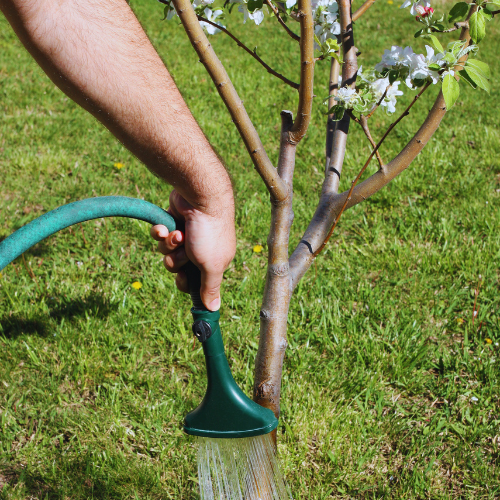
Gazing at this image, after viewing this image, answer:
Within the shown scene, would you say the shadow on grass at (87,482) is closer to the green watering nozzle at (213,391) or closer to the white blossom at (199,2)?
the green watering nozzle at (213,391)

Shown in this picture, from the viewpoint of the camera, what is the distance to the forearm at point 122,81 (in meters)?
1.06

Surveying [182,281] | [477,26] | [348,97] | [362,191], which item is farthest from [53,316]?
[477,26]

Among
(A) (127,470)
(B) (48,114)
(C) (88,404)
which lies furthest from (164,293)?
(B) (48,114)

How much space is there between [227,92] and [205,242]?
0.34m

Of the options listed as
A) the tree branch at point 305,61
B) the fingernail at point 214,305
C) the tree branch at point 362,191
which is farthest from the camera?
the tree branch at point 362,191

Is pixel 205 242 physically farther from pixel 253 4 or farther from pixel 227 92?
pixel 253 4

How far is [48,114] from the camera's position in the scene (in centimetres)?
438

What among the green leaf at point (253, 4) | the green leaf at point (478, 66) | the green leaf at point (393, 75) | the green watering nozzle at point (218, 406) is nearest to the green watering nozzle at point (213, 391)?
the green watering nozzle at point (218, 406)

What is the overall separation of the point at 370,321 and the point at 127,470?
1.29 meters

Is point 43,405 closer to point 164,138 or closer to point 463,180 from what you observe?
point 164,138

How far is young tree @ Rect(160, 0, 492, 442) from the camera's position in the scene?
4.13ft

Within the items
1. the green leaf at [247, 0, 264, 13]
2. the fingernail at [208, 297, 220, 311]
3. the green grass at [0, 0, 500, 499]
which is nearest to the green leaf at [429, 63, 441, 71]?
the green leaf at [247, 0, 264, 13]

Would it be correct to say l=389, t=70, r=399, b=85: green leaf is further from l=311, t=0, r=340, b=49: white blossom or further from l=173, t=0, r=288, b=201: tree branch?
l=173, t=0, r=288, b=201: tree branch

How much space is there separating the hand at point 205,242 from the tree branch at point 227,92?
0.13m
